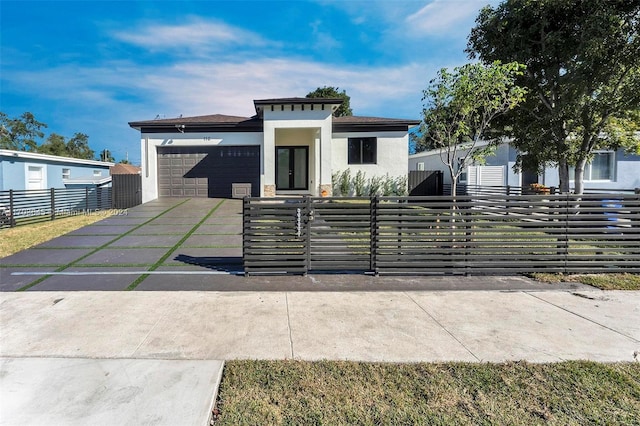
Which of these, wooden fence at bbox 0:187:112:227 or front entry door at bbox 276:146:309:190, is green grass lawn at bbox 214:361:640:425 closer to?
wooden fence at bbox 0:187:112:227

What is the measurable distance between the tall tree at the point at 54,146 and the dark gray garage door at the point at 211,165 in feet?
138

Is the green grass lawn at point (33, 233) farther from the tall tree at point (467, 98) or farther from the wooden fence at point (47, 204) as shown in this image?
the tall tree at point (467, 98)

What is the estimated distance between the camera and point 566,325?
164 inches

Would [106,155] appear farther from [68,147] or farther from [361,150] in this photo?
[361,150]

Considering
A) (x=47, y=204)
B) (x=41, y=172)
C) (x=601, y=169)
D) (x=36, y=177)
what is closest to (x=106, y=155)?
(x=41, y=172)

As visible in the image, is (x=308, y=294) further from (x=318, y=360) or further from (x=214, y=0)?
(x=214, y=0)

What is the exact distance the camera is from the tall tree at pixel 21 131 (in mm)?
48375

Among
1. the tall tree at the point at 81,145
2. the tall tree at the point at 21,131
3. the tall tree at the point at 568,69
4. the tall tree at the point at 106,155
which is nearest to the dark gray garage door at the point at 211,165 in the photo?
the tall tree at the point at 568,69

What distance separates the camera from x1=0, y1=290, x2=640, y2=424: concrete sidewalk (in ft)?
9.78

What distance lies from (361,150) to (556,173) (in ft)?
30.6

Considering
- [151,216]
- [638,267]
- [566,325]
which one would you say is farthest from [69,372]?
[151,216]

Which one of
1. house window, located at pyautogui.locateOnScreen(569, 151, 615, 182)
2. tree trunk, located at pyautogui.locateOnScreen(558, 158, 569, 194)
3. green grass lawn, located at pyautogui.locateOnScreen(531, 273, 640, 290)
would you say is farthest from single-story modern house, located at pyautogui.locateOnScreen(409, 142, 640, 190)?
green grass lawn, located at pyautogui.locateOnScreen(531, 273, 640, 290)

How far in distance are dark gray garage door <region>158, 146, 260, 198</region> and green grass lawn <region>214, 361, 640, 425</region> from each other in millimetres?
15089

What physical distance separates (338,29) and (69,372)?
11191mm
